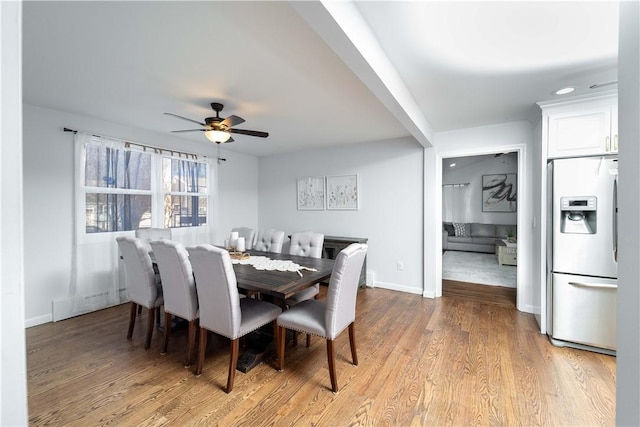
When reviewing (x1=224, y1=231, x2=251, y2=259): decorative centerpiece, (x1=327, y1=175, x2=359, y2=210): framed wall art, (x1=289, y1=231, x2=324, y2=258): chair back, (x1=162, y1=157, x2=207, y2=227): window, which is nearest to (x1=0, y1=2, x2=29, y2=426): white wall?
(x1=224, y1=231, x2=251, y2=259): decorative centerpiece

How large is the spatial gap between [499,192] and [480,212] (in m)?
0.67

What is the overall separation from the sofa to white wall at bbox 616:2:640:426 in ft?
22.5

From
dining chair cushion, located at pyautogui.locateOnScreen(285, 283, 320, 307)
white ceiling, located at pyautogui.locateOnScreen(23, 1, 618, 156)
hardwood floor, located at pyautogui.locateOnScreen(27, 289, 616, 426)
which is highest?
white ceiling, located at pyautogui.locateOnScreen(23, 1, 618, 156)

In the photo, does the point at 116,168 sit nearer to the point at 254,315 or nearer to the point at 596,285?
the point at 254,315

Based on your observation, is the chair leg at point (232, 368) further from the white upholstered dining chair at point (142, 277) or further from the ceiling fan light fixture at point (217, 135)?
the ceiling fan light fixture at point (217, 135)

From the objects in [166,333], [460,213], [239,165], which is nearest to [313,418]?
[166,333]

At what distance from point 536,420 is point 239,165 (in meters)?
4.94

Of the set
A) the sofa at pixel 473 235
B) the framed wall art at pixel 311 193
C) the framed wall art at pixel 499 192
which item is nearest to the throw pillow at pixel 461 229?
the sofa at pixel 473 235

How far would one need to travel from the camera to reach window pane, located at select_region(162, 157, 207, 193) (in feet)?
13.1

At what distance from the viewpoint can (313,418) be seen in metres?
1.66

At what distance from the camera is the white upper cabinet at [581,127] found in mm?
2416

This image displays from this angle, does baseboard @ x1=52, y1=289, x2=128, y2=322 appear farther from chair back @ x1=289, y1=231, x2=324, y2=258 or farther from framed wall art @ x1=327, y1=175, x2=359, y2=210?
framed wall art @ x1=327, y1=175, x2=359, y2=210

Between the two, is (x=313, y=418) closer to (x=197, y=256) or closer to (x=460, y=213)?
(x=197, y=256)

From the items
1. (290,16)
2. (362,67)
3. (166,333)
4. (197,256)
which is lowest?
(166,333)
